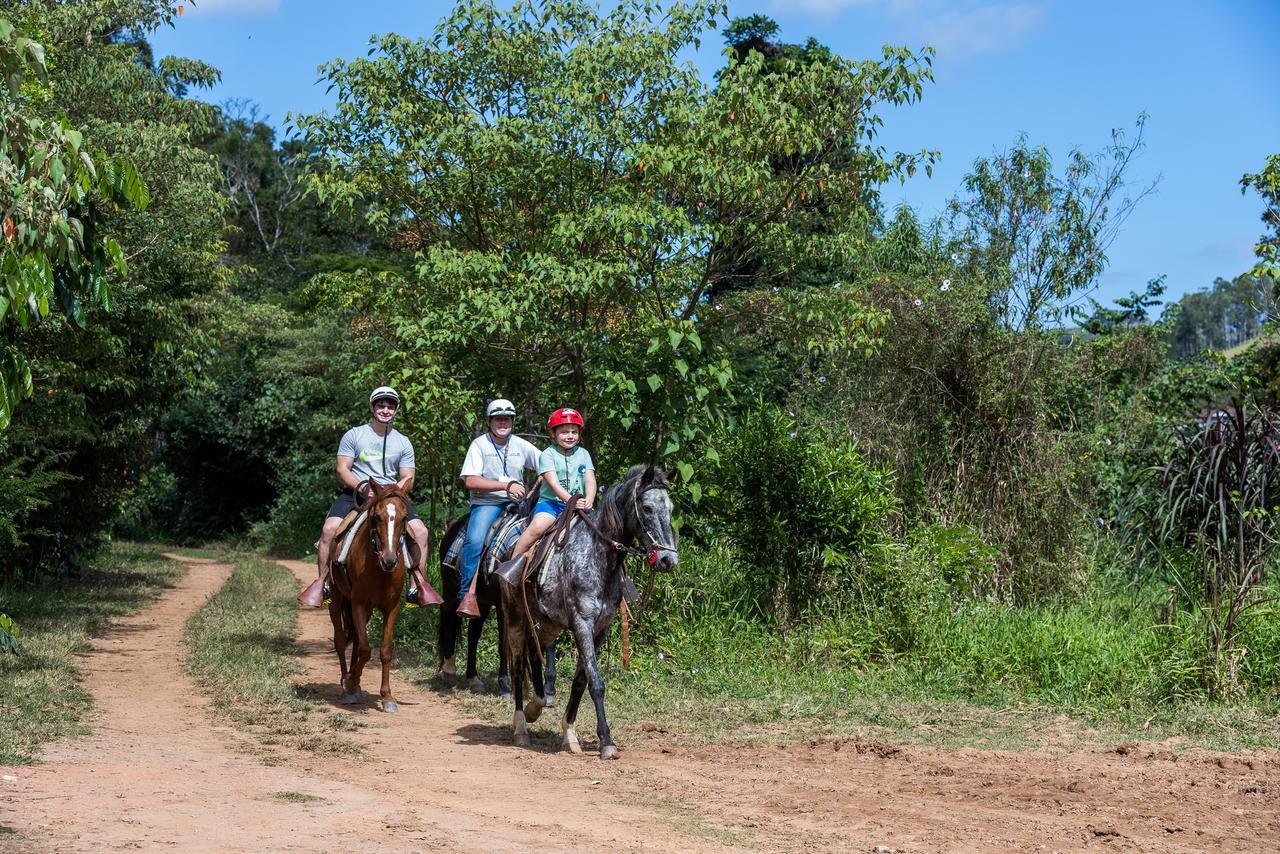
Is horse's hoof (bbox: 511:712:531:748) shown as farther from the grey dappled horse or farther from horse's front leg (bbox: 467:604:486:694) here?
horse's front leg (bbox: 467:604:486:694)

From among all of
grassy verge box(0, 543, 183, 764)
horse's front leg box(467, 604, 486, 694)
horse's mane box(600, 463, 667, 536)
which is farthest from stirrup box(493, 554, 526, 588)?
grassy verge box(0, 543, 183, 764)

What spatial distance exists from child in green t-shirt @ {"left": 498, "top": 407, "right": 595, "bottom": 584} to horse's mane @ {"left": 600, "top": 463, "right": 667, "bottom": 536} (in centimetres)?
54

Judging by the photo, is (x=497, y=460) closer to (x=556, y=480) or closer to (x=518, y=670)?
(x=556, y=480)

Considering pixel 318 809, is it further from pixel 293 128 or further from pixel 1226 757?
pixel 293 128

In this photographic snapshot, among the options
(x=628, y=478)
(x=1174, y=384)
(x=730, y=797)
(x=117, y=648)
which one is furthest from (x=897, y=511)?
(x=117, y=648)

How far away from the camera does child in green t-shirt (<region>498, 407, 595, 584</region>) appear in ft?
30.9

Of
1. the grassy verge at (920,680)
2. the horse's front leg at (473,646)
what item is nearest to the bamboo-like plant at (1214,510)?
the grassy verge at (920,680)

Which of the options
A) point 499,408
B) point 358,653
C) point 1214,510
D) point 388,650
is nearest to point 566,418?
point 499,408

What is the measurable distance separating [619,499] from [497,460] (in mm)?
2530

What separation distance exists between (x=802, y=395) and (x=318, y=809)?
363 inches

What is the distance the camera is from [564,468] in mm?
9594

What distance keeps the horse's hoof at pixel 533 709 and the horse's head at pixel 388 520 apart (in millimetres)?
1716

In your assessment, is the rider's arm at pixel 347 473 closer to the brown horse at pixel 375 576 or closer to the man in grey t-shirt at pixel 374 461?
the man in grey t-shirt at pixel 374 461

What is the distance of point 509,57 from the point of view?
41.8ft
